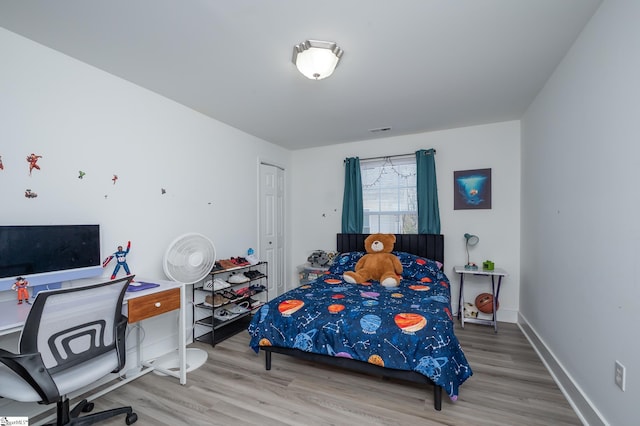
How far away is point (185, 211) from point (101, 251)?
874mm

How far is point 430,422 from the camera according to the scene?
1794 mm

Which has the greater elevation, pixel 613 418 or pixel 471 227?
pixel 471 227

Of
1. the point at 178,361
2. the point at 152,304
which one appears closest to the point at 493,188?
the point at 152,304

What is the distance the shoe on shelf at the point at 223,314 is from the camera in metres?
3.09

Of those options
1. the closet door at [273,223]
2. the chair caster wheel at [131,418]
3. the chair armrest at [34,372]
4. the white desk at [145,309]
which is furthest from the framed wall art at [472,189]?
the chair armrest at [34,372]

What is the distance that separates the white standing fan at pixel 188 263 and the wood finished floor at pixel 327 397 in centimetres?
17

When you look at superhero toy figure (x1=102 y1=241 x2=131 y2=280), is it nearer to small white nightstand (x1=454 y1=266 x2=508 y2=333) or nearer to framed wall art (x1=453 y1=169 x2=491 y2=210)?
small white nightstand (x1=454 y1=266 x2=508 y2=333)

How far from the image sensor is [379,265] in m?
3.37

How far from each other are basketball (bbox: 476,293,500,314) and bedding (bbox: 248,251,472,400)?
89 cm

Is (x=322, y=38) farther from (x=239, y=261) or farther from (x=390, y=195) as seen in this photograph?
(x=390, y=195)

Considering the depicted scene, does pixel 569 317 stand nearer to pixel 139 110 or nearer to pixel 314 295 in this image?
pixel 314 295

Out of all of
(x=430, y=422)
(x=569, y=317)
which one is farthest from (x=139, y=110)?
(x=569, y=317)

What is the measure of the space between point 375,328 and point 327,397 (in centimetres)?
64

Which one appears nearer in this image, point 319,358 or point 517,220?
point 319,358
